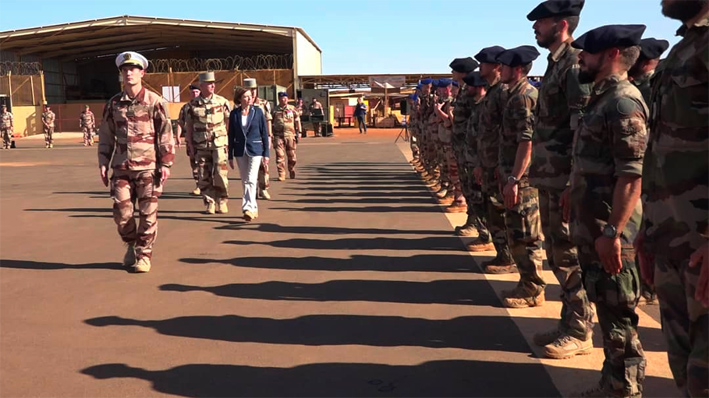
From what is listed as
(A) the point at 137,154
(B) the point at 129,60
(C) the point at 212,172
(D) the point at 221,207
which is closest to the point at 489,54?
(B) the point at 129,60

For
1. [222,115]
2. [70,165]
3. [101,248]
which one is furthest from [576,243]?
[70,165]

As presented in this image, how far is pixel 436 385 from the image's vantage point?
359 centimetres

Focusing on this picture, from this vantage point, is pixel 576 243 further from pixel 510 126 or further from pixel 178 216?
pixel 178 216

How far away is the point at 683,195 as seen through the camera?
2.34 m

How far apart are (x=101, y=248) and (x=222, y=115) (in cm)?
309

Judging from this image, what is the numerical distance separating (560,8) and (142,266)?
4.56 m

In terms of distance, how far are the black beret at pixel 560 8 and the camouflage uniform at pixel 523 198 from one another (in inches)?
31.5

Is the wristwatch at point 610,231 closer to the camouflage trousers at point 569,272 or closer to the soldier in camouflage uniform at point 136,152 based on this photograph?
the camouflage trousers at point 569,272

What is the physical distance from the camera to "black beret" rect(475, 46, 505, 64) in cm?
583

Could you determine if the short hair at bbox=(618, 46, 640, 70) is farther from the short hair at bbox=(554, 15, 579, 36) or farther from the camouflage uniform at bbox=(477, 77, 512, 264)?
the camouflage uniform at bbox=(477, 77, 512, 264)

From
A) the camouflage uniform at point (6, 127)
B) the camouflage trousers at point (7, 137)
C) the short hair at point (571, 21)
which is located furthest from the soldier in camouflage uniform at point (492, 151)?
the camouflage trousers at point (7, 137)

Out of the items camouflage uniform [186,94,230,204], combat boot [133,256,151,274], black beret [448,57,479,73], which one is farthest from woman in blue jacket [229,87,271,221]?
black beret [448,57,479,73]

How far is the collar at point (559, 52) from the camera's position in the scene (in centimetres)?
406

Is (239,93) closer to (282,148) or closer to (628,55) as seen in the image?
(282,148)
